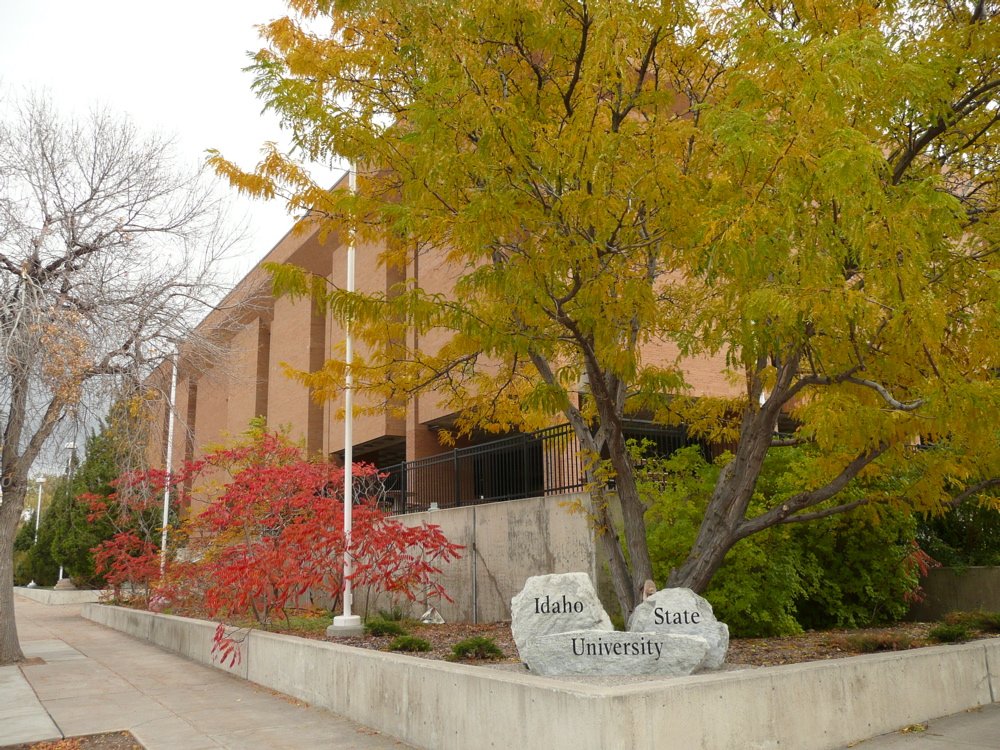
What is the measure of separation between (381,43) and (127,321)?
6.61 meters

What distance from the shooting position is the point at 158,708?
9219 mm

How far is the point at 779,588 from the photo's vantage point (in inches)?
429

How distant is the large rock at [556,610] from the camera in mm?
7652

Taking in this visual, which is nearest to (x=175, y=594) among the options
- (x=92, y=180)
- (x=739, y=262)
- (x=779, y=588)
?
(x=92, y=180)

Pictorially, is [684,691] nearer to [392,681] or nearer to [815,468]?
[392,681]

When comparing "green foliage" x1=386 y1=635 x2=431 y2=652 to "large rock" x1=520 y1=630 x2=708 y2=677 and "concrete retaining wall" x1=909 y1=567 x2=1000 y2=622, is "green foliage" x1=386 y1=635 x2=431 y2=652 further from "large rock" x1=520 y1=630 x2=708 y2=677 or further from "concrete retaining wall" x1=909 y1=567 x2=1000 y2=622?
"concrete retaining wall" x1=909 y1=567 x2=1000 y2=622

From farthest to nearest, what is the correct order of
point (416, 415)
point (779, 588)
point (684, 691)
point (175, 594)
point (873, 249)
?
point (416, 415) < point (175, 594) < point (779, 588) < point (873, 249) < point (684, 691)

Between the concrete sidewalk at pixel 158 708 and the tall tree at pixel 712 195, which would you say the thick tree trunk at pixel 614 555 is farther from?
the concrete sidewalk at pixel 158 708

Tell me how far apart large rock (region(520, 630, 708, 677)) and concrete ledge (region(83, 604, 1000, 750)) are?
1.49 ft

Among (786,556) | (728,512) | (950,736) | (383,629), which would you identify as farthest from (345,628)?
(950,736)

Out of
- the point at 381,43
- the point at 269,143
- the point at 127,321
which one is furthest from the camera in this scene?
the point at 127,321

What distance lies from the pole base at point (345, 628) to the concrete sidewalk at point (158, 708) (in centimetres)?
118

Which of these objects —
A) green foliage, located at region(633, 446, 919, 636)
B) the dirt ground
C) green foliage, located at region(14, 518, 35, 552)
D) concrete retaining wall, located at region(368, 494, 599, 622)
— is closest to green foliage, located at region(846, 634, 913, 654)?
the dirt ground

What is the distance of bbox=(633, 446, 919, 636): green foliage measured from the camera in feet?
34.7
